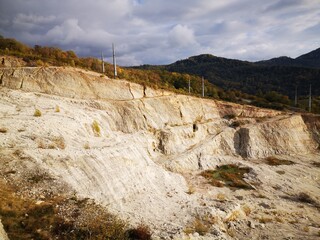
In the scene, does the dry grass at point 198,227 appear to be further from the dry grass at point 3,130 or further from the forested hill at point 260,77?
the forested hill at point 260,77

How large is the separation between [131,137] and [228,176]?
38.8ft

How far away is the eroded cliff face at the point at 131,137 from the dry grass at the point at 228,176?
3.82ft

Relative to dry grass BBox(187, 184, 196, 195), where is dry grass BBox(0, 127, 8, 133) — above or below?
above

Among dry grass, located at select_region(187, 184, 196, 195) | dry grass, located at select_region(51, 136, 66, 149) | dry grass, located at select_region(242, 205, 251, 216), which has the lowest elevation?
dry grass, located at select_region(242, 205, 251, 216)

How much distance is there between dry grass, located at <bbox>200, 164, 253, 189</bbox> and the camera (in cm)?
2556

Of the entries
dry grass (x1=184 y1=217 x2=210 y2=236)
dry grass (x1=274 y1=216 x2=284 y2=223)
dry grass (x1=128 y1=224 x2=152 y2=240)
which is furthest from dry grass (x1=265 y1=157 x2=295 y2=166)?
dry grass (x1=128 y1=224 x2=152 y2=240)

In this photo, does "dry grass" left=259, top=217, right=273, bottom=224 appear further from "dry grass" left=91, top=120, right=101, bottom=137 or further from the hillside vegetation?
the hillside vegetation

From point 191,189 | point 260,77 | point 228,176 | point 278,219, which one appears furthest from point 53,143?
point 260,77

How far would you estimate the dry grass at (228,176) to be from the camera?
2556 centimetres

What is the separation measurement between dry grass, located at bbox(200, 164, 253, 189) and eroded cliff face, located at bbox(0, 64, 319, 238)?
45.8 inches

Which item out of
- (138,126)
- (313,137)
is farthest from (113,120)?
(313,137)

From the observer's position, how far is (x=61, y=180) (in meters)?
13.6

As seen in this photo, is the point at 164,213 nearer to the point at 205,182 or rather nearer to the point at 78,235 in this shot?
the point at 78,235

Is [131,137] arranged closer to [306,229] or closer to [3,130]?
[3,130]
